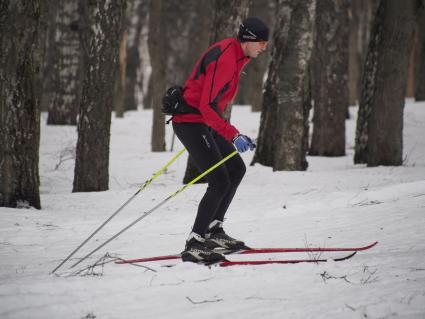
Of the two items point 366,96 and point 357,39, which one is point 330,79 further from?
point 357,39

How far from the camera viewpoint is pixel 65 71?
15.5 metres

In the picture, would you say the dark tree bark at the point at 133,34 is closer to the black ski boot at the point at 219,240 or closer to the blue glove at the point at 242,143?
the black ski boot at the point at 219,240

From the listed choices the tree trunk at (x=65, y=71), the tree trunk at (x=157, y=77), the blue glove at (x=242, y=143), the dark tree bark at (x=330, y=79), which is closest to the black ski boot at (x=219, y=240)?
the blue glove at (x=242, y=143)

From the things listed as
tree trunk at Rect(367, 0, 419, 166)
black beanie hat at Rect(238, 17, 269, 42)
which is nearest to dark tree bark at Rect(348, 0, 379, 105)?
tree trunk at Rect(367, 0, 419, 166)

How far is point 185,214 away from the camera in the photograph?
7488mm

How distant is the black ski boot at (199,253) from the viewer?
15.8 feet

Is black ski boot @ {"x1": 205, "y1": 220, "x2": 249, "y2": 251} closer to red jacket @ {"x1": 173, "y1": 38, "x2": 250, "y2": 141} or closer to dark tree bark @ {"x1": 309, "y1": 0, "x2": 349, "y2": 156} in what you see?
red jacket @ {"x1": 173, "y1": 38, "x2": 250, "y2": 141}

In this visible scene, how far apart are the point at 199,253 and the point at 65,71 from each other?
11.9 m

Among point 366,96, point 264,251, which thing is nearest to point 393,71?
point 366,96

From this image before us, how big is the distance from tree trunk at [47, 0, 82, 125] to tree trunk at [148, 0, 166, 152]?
2430 millimetres

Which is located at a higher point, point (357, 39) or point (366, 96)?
point (357, 39)

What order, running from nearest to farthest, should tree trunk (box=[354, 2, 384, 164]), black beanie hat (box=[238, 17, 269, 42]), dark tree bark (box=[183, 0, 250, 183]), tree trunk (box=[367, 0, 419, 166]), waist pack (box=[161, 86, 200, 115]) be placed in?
black beanie hat (box=[238, 17, 269, 42]) → waist pack (box=[161, 86, 200, 115]) → dark tree bark (box=[183, 0, 250, 183]) → tree trunk (box=[367, 0, 419, 166]) → tree trunk (box=[354, 2, 384, 164])

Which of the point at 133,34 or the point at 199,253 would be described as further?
the point at 133,34

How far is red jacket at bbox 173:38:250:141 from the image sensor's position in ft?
15.0
